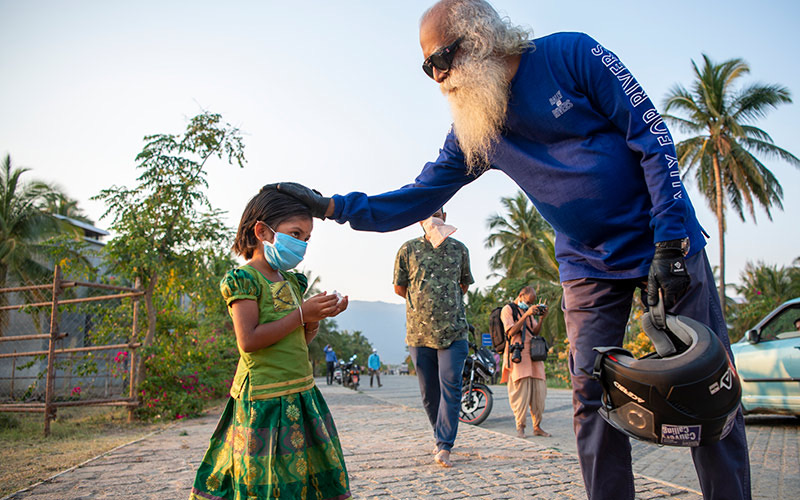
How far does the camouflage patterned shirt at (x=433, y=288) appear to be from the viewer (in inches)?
197

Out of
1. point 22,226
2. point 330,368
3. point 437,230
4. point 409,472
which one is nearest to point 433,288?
point 437,230

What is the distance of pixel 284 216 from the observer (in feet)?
9.05

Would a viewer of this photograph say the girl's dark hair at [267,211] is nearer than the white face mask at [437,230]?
Yes

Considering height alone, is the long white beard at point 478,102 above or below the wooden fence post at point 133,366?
above

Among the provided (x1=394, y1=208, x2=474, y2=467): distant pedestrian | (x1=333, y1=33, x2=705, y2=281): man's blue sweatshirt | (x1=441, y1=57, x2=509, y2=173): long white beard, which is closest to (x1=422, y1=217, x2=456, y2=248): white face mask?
(x1=394, y1=208, x2=474, y2=467): distant pedestrian

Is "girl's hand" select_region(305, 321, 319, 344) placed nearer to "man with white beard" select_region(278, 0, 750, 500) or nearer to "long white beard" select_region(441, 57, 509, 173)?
"man with white beard" select_region(278, 0, 750, 500)

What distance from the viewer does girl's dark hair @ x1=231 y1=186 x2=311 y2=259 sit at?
2.76 metres

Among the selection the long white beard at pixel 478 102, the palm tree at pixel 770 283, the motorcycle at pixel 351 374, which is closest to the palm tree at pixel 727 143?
the palm tree at pixel 770 283

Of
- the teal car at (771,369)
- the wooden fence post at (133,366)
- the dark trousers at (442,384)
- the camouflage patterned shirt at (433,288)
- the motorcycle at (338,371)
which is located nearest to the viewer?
the dark trousers at (442,384)

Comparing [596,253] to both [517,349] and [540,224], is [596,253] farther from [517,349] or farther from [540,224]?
[540,224]

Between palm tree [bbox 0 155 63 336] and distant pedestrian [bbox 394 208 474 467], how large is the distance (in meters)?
25.2

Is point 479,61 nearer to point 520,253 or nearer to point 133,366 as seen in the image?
point 133,366

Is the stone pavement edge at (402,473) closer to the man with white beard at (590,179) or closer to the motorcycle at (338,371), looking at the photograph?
the man with white beard at (590,179)

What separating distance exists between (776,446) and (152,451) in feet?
20.0
